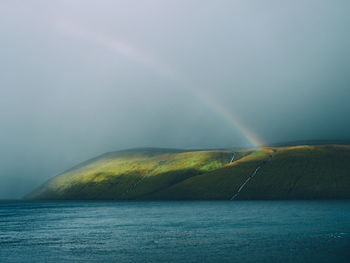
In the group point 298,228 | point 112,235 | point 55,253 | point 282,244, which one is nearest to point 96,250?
point 55,253

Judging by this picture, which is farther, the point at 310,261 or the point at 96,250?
the point at 96,250

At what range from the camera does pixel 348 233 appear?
60531 mm

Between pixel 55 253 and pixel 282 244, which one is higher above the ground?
pixel 55 253

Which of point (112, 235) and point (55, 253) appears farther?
point (112, 235)

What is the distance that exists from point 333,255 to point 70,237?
145 ft

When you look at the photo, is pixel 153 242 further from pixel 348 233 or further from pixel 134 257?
pixel 348 233

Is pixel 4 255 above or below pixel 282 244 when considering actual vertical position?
above

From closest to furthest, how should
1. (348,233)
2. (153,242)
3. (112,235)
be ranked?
(153,242) < (348,233) < (112,235)

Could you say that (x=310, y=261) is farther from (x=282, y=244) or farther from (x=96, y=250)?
(x=96, y=250)

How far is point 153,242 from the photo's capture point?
5475cm

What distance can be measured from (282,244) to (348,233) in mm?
17816

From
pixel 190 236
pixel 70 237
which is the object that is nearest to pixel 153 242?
pixel 190 236

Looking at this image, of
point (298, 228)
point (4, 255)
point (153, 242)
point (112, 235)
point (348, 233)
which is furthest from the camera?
point (298, 228)

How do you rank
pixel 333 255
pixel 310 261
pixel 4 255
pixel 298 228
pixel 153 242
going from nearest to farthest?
1. pixel 310 261
2. pixel 333 255
3. pixel 4 255
4. pixel 153 242
5. pixel 298 228
